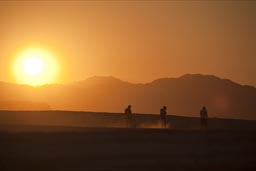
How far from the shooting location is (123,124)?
46.7 meters

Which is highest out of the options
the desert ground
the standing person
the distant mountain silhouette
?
the distant mountain silhouette

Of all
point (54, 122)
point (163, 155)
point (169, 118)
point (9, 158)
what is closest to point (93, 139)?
point (163, 155)

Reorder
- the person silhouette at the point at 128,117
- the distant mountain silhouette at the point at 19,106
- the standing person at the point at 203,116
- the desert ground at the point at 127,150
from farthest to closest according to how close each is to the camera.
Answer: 1. the distant mountain silhouette at the point at 19,106
2. the person silhouette at the point at 128,117
3. the standing person at the point at 203,116
4. the desert ground at the point at 127,150

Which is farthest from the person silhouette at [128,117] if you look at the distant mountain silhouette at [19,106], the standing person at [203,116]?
the distant mountain silhouette at [19,106]

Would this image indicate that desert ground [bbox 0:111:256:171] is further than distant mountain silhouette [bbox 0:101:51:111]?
No

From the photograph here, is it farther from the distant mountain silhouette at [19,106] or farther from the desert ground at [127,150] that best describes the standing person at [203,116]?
the distant mountain silhouette at [19,106]

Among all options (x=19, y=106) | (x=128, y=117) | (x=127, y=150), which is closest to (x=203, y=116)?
(x=128, y=117)

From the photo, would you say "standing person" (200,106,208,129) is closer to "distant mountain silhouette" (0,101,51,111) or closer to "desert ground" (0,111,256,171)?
"desert ground" (0,111,256,171)

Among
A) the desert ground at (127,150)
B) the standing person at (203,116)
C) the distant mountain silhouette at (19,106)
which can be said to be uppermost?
the distant mountain silhouette at (19,106)

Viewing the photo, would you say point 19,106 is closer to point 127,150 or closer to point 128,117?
point 128,117

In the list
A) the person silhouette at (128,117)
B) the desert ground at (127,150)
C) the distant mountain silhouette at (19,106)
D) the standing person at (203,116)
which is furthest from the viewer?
the distant mountain silhouette at (19,106)

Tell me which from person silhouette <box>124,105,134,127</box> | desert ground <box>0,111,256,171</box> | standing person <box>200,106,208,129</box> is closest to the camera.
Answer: desert ground <box>0,111,256,171</box>

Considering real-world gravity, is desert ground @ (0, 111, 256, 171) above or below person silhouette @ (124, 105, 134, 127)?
below

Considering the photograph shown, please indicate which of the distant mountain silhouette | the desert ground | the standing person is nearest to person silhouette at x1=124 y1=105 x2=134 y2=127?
the standing person
